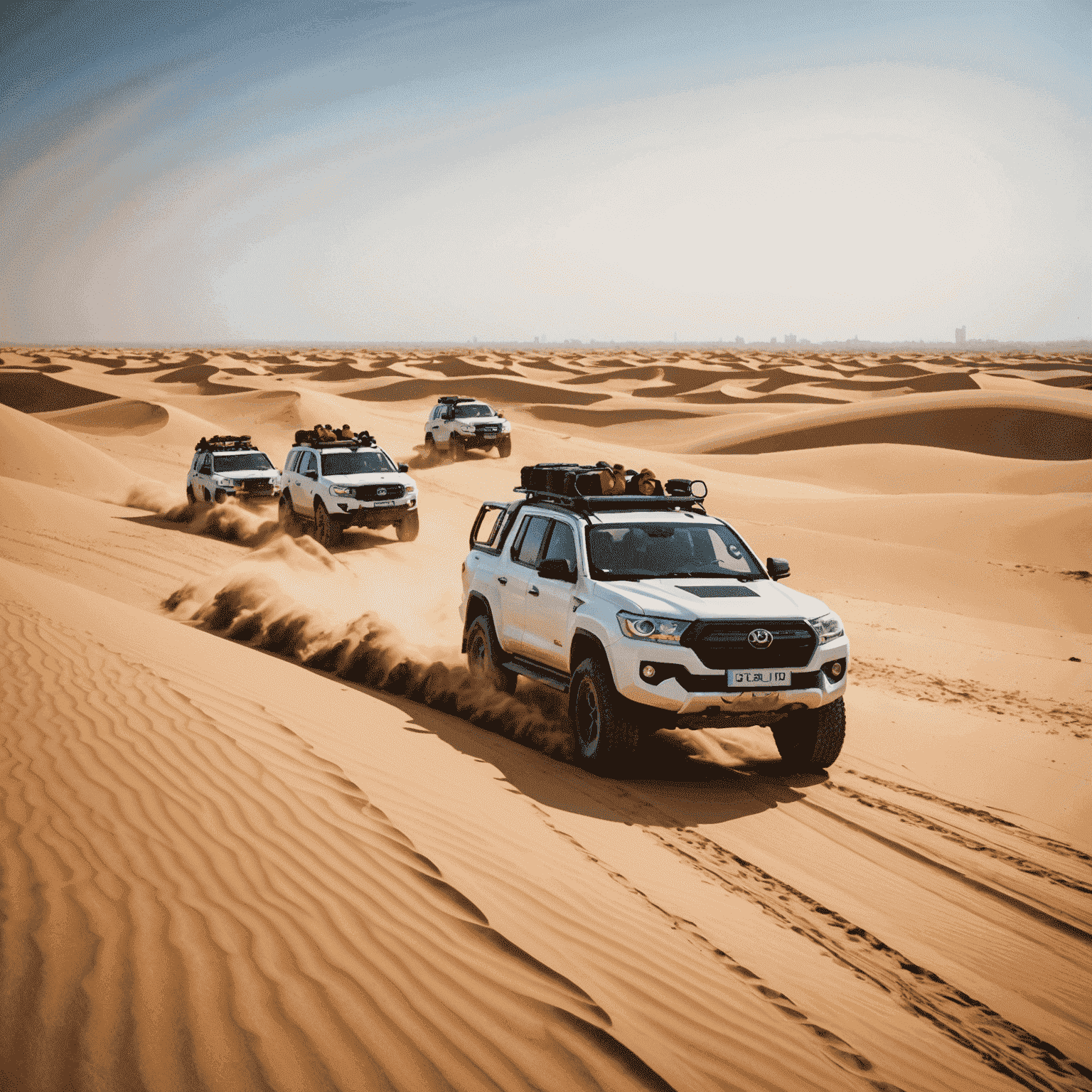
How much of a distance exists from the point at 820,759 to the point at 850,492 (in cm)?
2424

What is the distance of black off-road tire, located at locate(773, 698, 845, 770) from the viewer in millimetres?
7359

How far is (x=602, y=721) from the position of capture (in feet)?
23.5

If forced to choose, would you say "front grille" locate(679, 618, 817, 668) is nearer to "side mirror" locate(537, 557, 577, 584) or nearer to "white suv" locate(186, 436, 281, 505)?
"side mirror" locate(537, 557, 577, 584)

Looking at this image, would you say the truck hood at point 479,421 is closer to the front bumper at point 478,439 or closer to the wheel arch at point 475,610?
the front bumper at point 478,439

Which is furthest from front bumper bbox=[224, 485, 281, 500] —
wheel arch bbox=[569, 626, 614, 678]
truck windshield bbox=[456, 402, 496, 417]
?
wheel arch bbox=[569, 626, 614, 678]

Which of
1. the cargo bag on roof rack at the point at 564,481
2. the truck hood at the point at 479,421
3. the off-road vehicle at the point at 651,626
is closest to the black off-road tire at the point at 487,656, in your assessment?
the off-road vehicle at the point at 651,626

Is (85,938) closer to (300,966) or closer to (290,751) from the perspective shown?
(300,966)

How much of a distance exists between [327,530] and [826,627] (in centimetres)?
1269

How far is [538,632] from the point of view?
329 inches

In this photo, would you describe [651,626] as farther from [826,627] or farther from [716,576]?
[826,627]

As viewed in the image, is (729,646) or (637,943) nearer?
(637,943)

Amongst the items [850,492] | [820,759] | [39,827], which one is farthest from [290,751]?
[850,492]

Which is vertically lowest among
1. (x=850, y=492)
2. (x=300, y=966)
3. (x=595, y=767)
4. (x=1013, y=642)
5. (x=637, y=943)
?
(x=850, y=492)

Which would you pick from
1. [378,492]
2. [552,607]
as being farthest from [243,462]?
[552,607]
